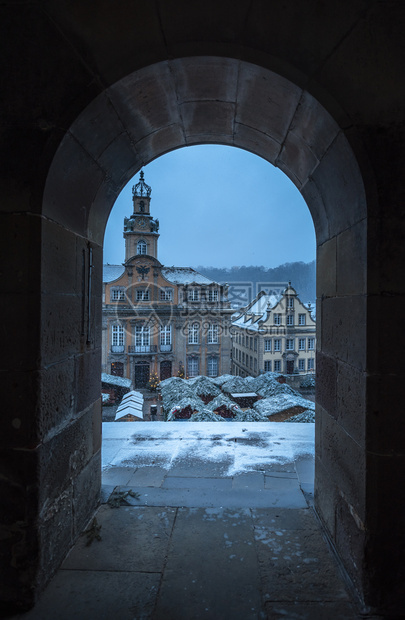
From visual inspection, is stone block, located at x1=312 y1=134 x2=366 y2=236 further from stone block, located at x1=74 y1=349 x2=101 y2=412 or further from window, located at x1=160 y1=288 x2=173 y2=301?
window, located at x1=160 y1=288 x2=173 y2=301

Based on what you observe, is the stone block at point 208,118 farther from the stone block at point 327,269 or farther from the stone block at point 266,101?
the stone block at point 327,269

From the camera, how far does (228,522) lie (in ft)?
8.41

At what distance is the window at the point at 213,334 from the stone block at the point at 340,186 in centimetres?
2767

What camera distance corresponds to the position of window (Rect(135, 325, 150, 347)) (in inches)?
1147

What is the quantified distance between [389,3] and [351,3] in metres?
0.21

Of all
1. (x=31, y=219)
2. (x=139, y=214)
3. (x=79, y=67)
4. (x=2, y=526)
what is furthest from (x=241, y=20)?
(x=139, y=214)

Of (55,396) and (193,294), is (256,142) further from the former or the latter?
(193,294)

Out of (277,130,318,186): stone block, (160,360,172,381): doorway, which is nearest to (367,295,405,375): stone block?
(277,130,318,186): stone block

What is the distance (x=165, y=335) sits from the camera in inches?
1172

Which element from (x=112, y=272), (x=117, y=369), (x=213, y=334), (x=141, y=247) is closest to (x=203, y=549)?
(x=117, y=369)

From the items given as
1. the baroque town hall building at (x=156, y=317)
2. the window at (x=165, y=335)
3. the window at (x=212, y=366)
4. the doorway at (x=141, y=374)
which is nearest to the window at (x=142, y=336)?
→ the baroque town hall building at (x=156, y=317)

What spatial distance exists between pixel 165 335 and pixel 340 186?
28.1m

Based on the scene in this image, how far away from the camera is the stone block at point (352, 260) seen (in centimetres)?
193

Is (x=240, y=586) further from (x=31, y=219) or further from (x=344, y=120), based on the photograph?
(x=344, y=120)
